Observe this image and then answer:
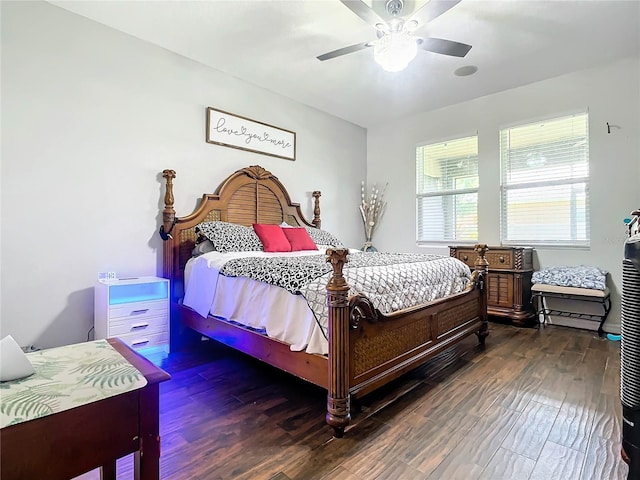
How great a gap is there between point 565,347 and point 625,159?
2.09 meters

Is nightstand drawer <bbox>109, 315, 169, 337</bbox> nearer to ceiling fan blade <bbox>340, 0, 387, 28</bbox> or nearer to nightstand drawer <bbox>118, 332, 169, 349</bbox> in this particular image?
nightstand drawer <bbox>118, 332, 169, 349</bbox>

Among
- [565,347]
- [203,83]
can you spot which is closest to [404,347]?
[565,347]

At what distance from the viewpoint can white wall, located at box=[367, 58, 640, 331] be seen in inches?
135

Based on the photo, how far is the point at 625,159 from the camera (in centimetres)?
344

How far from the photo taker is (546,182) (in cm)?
393

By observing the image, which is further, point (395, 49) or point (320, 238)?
point (320, 238)

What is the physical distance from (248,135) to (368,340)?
2.93 m

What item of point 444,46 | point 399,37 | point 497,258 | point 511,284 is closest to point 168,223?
point 399,37

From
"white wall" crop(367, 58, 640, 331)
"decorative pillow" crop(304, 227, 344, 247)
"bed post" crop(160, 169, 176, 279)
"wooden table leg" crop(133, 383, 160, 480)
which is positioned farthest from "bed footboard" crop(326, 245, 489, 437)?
"white wall" crop(367, 58, 640, 331)

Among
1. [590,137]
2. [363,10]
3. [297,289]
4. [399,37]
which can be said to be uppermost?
[363,10]

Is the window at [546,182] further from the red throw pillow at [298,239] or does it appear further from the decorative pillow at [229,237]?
the decorative pillow at [229,237]

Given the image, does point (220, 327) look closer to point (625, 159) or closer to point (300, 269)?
point (300, 269)

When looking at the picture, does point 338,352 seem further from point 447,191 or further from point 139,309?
point 447,191

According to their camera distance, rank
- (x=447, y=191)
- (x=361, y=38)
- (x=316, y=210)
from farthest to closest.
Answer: (x=447, y=191), (x=316, y=210), (x=361, y=38)
